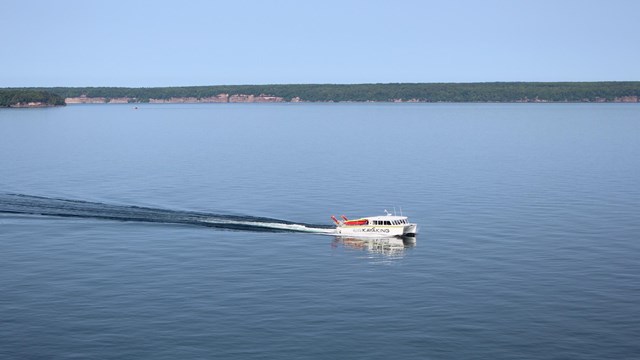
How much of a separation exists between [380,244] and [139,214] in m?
35.2

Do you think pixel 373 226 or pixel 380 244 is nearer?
pixel 380 244

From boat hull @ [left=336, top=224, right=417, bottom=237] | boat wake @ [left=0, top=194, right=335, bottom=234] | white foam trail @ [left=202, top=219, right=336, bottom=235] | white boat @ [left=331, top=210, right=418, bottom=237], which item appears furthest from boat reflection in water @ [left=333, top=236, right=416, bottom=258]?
boat wake @ [left=0, top=194, right=335, bottom=234]

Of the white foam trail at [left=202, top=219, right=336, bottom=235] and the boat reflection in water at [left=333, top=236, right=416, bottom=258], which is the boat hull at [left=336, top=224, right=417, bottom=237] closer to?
the boat reflection in water at [left=333, top=236, right=416, bottom=258]

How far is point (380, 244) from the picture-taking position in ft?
342

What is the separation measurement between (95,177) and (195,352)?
339 ft

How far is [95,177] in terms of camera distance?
160125 millimetres

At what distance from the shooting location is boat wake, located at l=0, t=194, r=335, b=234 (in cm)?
10912

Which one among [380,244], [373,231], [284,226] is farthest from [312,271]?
[284,226]

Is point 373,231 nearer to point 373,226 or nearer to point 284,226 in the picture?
point 373,226

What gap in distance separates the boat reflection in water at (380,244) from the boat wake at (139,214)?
12.3ft

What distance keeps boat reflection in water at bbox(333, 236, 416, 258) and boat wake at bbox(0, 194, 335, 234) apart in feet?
12.3

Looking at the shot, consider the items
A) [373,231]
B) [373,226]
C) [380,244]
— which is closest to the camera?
[380,244]

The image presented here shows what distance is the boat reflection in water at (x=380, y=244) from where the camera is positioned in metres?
99.6

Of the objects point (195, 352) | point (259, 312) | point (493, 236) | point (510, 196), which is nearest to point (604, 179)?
point (510, 196)
